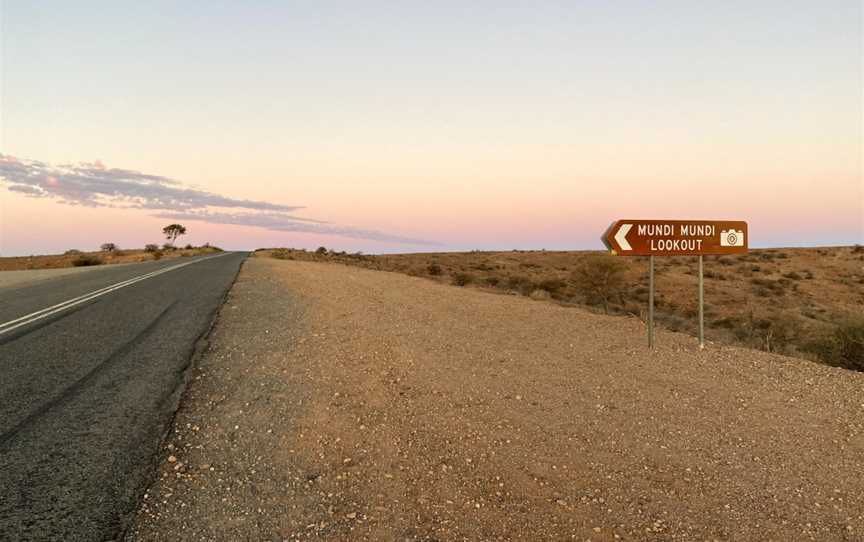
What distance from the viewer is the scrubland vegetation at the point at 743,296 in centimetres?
1278

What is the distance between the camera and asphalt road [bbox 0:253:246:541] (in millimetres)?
3916

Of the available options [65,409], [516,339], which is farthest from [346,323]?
[65,409]

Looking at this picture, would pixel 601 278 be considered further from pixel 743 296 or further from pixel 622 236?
pixel 622 236

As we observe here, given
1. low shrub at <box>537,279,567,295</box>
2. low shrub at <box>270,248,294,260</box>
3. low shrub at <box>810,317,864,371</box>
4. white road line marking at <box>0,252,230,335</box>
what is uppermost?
low shrub at <box>270,248,294,260</box>

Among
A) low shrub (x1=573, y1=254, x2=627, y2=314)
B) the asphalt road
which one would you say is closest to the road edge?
the asphalt road

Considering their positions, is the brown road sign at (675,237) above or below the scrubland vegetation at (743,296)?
above

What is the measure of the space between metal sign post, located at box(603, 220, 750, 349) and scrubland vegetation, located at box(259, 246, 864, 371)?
285 centimetres

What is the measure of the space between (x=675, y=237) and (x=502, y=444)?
6.65 meters

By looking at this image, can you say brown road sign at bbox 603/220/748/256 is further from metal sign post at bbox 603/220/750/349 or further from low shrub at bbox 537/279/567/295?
low shrub at bbox 537/279/567/295

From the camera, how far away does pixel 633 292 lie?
89.7 feet

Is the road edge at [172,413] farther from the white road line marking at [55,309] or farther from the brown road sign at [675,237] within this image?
the brown road sign at [675,237]

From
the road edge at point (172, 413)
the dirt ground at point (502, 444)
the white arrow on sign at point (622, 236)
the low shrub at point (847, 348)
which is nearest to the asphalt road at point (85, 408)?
the road edge at point (172, 413)

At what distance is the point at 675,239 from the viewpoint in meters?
10.0

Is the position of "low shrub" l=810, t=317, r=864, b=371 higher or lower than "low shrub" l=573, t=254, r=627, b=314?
lower
